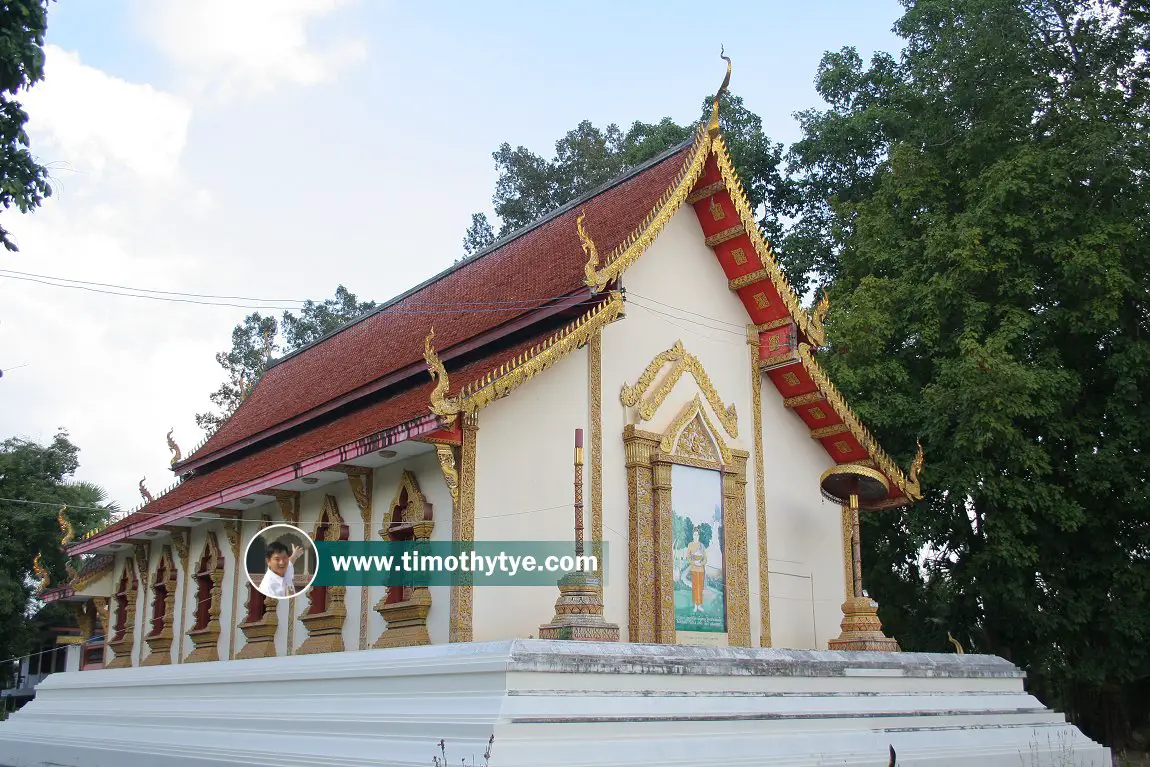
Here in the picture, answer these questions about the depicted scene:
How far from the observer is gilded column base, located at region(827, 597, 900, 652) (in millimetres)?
11109

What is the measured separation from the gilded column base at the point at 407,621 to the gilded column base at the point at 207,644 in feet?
12.4

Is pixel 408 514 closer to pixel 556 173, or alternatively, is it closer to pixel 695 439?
pixel 695 439

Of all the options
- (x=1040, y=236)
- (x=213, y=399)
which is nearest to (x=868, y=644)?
(x=1040, y=236)

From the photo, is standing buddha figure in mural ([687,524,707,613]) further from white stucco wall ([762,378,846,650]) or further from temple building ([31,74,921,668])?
white stucco wall ([762,378,846,650])

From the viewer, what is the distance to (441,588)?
30.6ft

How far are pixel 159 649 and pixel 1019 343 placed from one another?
39.8 ft

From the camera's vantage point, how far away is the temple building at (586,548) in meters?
7.77

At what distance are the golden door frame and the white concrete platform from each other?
160cm

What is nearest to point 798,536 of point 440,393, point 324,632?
point 324,632

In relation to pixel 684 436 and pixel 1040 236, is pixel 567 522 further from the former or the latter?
pixel 1040 236

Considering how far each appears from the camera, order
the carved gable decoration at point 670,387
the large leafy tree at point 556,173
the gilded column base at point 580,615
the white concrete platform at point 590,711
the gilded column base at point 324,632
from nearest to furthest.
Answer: the white concrete platform at point 590,711, the gilded column base at point 580,615, the gilded column base at point 324,632, the carved gable decoration at point 670,387, the large leafy tree at point 556,173

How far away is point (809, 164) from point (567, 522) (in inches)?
559

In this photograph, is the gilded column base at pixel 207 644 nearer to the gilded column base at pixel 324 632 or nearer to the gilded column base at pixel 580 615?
the gilded column base at pixel 324 632

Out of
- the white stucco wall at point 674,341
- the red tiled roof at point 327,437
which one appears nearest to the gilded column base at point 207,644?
the red tiled roof at point 327,437
